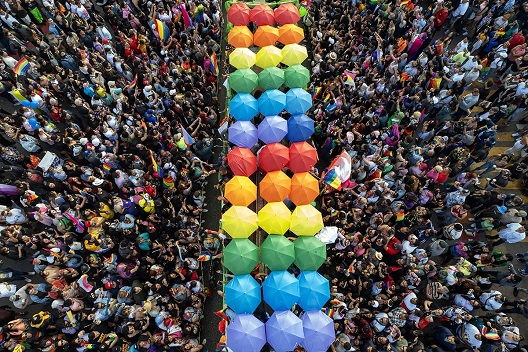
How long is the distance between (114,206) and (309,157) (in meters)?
4.90

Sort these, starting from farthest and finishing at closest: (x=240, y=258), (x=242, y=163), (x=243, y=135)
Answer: (x=243, y=135) < (x=242, y=163) < (x=240, y=258)

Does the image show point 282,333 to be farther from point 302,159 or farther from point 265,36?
point 265,36

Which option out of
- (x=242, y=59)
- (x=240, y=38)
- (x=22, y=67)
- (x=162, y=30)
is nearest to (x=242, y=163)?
(x=242, y=59)

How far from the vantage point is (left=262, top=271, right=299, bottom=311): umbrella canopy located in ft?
22.9

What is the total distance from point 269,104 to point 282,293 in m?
5.09

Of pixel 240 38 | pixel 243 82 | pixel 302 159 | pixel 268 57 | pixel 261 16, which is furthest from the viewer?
pixel 261 16

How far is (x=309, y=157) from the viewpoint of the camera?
859cm

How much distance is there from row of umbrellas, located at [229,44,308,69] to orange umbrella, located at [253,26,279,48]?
1.16 feet

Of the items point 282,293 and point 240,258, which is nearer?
point 282,293

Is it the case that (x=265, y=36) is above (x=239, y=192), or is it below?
above

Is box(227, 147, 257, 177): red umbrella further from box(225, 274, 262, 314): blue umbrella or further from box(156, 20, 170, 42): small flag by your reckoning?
box(156, 20, 170, 42): small flag

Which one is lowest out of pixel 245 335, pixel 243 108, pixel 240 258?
pixel 245 335

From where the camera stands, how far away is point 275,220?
7688 millimetres

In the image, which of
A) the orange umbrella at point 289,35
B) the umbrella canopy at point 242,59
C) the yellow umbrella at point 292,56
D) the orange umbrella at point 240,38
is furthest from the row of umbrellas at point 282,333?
the orange umbrella at point 289,35
